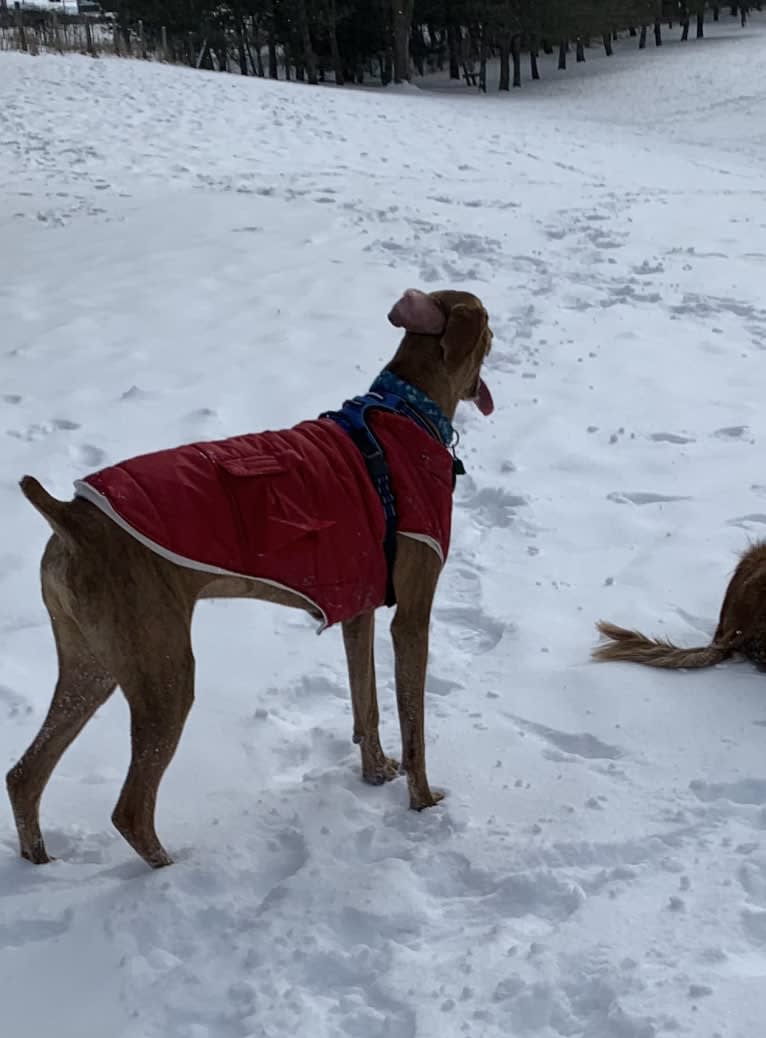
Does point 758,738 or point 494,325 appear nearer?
point 758,738

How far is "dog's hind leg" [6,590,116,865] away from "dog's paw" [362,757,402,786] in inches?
35.3

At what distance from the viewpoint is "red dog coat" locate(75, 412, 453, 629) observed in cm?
271

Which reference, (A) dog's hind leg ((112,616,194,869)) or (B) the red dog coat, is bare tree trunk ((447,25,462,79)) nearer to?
(B) the red dog coat

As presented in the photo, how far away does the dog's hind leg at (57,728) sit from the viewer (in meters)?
2.91

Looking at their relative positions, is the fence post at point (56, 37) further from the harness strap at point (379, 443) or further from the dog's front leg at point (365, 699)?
the dog's front leg at point (365, 699)

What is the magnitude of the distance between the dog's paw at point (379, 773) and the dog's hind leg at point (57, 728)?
896 mm

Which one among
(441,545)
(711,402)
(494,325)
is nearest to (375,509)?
(441,545)

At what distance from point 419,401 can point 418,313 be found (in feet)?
0.92

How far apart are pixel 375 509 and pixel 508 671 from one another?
118 centimetres

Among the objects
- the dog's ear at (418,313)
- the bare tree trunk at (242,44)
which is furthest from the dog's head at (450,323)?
the bare tree trunk at (242,44)

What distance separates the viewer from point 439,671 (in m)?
3.94

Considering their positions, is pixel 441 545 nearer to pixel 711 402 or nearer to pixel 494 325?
pixel 711 402

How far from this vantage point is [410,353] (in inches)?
134

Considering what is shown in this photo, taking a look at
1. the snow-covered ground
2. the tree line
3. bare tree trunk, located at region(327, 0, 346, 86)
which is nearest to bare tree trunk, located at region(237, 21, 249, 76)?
the tree line
